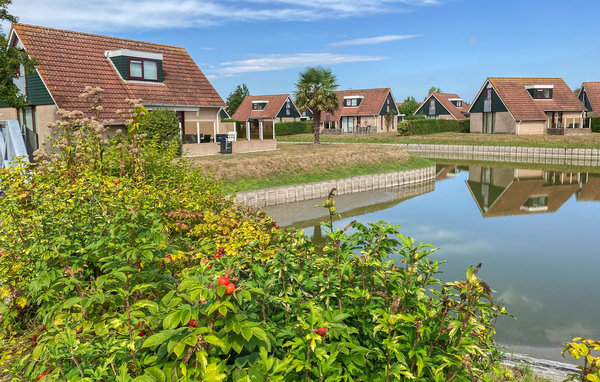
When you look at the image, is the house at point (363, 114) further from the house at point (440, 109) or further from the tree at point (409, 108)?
the tree at point (409, 108)

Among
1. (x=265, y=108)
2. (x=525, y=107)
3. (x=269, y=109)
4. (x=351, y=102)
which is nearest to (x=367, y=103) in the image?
(x=351, y=102)

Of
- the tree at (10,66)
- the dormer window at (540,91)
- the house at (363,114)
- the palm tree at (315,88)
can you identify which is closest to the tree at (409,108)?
the house at (363,114)

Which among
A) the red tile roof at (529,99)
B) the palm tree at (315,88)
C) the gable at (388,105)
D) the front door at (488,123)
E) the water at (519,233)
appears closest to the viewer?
the water at (519,233)

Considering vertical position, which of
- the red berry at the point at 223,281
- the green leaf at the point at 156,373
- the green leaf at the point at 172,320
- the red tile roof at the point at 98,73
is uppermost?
the red tile roof at the point at 98,73

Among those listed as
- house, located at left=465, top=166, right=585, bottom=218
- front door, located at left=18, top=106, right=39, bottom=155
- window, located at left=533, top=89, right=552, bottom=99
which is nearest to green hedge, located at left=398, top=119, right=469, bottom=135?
window, located at left=533, top=89, right=552, bottom=99

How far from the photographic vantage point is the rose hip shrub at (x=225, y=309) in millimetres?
2744

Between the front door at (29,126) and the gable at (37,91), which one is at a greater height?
the gable at (37,91)

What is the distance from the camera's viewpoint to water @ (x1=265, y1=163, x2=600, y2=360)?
9.84m

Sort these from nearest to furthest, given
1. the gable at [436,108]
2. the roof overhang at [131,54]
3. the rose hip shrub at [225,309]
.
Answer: the rose hip shrub at [225,309] → the roof overhang at [131,54] → the gable at [436,108]

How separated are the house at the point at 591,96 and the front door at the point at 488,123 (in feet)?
57.6

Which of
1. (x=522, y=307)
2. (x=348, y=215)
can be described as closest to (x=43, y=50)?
(x=348, y=215)

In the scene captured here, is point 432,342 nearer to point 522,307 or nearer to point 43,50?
point 522,307

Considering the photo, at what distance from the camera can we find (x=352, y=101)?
67.8 meters

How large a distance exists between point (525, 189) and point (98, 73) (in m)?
26.3
